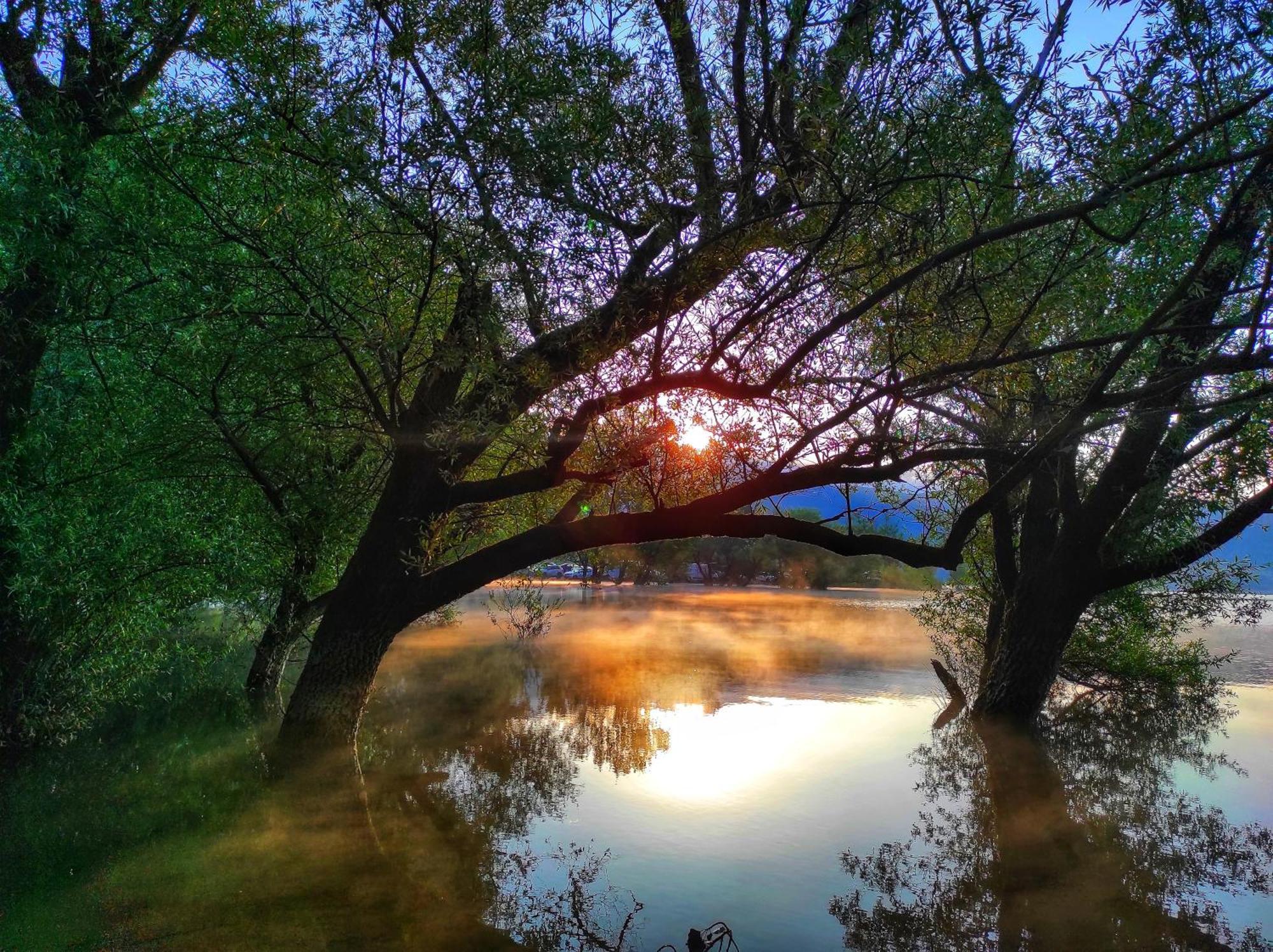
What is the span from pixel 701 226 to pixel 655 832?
21.3 feet

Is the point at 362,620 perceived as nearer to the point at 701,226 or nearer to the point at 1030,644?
the point at 701,226

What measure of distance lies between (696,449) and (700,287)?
314cm

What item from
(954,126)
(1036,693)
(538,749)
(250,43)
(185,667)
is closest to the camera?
(954,126)

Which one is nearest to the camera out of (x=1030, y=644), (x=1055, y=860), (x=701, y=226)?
(x=701, y=226)

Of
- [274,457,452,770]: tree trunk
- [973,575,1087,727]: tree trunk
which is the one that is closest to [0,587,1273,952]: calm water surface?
[274,457,452,770]: tree trunk

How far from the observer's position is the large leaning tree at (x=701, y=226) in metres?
5.69

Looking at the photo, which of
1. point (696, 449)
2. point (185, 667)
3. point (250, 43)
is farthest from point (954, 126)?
point (185, 667)

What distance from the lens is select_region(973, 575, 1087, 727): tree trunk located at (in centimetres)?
1372

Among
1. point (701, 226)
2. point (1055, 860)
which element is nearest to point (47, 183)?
point (701, 226)

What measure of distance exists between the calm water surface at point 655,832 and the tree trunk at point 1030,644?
3.22 ft

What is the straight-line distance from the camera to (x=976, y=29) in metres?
5.25

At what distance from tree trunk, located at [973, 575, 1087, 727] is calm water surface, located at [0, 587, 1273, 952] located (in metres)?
0.98

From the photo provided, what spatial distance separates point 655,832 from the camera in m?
9.30

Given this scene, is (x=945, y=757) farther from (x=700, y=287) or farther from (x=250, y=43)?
(x=250, y=43)
